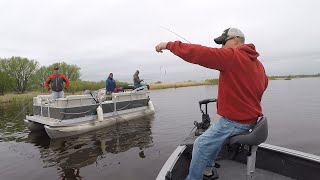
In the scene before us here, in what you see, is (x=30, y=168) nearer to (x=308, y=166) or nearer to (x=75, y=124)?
(x=75, y=124)

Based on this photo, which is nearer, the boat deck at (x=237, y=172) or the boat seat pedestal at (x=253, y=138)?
the boat seat pedestal at (x=253, y=138)

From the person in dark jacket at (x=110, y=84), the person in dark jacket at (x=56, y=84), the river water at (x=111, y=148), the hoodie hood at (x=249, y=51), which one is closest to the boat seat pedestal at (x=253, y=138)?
the hoodie hood at (x=249, y=51)

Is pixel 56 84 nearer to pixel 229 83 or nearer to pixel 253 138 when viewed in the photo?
pixel 229 83

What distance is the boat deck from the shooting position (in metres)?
4.30

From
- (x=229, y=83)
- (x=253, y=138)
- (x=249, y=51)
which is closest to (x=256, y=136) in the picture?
(x=253, y=138)

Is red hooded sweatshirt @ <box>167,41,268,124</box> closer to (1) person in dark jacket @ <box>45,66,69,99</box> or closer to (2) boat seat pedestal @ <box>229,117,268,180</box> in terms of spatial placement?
(2) boat seat pedestal @ <box>229,117,268,180</box>

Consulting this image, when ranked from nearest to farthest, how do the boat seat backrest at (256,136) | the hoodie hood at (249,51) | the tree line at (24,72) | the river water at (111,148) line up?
1. the boat seat backrest at (256,136)
2. the hoodie hood at (249,51)
3. the river water at (111,148)
4. the tree line at (24,72)

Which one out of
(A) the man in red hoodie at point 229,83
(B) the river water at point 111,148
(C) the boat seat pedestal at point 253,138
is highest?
(A) the man in red hoodie at point 229,83

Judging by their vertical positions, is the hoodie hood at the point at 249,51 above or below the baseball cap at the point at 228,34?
below

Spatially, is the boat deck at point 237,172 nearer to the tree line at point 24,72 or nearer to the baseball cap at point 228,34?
the baseball cap at point 228,34

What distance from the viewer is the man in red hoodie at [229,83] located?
10.00 ft

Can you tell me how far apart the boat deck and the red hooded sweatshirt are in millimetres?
1382

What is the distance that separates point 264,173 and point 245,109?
1.72m

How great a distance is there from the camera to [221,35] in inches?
140
